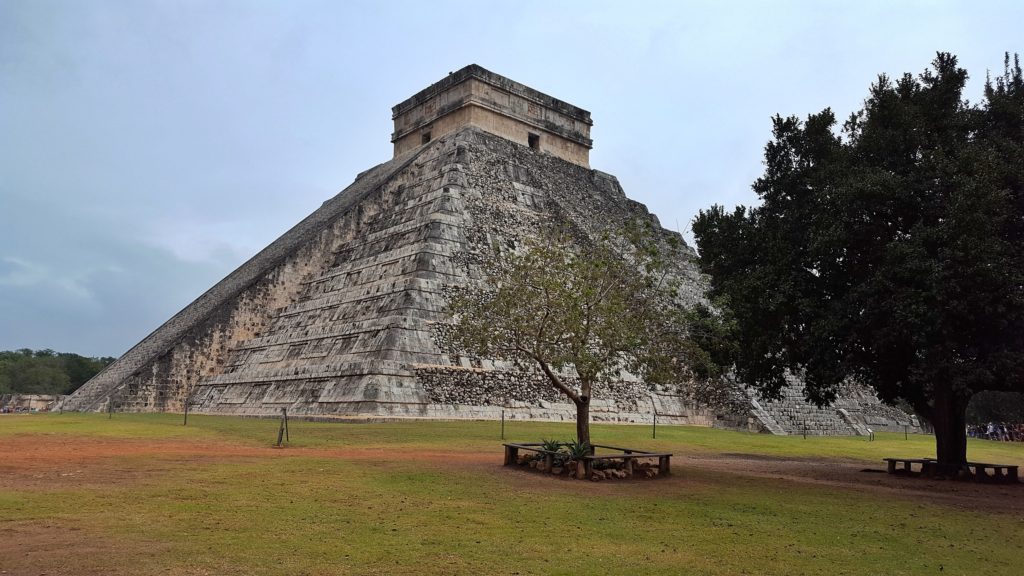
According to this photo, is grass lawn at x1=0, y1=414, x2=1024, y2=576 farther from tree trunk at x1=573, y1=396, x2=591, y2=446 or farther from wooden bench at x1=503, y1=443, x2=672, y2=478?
tree trunk at x1=573, y1=396, x2=591, y2=446

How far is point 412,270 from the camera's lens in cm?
2066

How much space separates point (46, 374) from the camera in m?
49.3

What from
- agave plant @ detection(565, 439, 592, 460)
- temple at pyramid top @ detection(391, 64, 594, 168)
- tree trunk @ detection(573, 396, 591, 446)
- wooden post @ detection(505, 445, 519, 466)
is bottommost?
wooden post @ detection(505, 445, 519, 466)

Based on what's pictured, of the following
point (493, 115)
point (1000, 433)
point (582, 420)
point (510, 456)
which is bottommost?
point (1000, 433)

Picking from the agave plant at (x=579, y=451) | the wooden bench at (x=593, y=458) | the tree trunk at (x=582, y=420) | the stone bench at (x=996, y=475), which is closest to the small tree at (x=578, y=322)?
the tree trunk at (x=582, y=420)

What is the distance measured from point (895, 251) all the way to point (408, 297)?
37.3ft

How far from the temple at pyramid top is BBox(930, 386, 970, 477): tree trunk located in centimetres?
1900

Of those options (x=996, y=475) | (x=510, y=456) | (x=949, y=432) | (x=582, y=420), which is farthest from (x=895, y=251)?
(x=510, y=456)

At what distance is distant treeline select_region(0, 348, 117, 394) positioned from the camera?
48281 mm

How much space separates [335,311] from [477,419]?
565 centimetres

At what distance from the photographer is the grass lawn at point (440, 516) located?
5.84 metres

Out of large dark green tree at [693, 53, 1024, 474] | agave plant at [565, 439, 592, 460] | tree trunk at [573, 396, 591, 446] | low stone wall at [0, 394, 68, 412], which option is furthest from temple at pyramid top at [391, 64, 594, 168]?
agave plant at [565, 439, 592, 460]

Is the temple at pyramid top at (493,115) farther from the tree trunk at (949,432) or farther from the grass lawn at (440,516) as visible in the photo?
the tree trunk at (949,432)

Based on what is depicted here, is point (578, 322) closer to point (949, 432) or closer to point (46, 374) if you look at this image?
point (949, 432)
